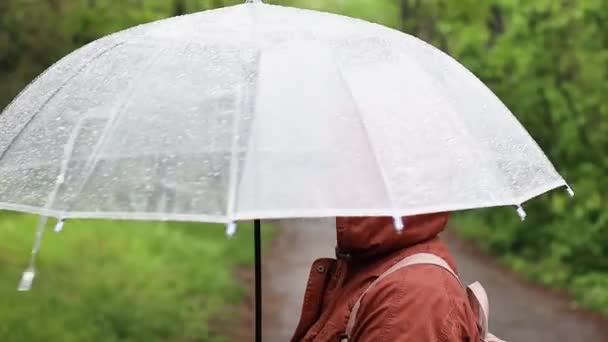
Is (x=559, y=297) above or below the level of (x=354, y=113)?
below

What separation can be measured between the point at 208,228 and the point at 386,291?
15628 millimetres

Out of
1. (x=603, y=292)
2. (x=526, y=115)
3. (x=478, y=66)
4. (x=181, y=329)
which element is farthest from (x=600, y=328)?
(x=478, y=66)

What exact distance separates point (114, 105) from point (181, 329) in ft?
25.1

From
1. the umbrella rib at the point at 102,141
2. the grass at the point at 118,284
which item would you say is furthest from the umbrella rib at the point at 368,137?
the grass at the point at 118,284

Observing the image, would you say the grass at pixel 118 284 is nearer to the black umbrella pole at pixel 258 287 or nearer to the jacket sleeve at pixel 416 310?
the black umbrella pole at pixel 258 287

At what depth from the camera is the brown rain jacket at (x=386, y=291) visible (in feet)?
8.50

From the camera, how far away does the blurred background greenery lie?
10180 mm

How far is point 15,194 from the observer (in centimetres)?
268

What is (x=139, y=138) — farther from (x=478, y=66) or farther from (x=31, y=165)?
(x=478, y=66)

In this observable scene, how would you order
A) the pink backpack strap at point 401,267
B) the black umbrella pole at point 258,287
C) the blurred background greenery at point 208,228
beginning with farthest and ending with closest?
1. the blurred background greenery at point 208,228
2. the black umbrella pole at point 258,287
3. the pink backpack strap at point 401,267

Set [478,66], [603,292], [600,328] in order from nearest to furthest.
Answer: [600,328] < [603,292] < [478,66]

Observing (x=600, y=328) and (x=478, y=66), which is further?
(x=478, y=66)

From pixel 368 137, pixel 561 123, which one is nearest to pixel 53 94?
pixel 368 137

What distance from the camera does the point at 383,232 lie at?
2.80 meters
